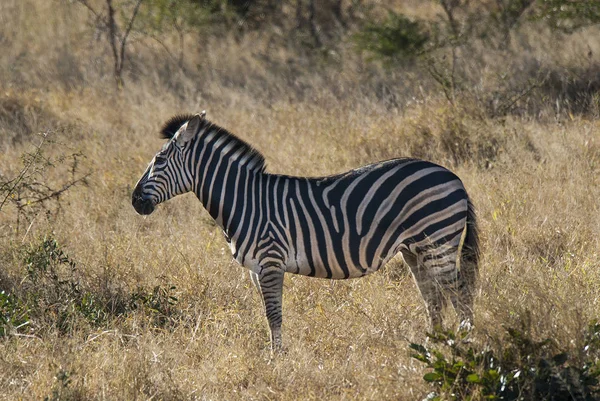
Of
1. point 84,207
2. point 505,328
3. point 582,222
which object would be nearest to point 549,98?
point 582,222

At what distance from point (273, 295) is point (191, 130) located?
1237 mm

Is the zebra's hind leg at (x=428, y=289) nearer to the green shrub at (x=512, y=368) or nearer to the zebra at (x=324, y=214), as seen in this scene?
the zebra at (x=324, y=214)

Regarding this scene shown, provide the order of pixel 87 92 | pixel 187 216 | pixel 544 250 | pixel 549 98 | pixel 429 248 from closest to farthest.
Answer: pixel 429 248, pixel 544 250, pixel 187 216, pixel 549 98, pixel 87 92

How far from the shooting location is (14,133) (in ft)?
35.2

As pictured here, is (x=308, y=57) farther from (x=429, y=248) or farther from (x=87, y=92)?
(x=429, y=248)

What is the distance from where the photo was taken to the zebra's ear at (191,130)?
19.1 feet

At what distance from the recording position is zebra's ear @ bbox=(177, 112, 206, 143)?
5828 mm

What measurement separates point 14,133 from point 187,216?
3.48m

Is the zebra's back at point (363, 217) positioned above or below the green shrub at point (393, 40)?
above

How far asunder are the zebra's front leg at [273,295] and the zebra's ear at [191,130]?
1.03m

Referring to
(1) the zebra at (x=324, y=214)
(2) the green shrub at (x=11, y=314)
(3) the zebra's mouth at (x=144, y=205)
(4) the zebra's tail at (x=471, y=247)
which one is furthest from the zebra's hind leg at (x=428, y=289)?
(2) the green shrub at (x=11, y=314)

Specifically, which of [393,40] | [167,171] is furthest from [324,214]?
[393,40]

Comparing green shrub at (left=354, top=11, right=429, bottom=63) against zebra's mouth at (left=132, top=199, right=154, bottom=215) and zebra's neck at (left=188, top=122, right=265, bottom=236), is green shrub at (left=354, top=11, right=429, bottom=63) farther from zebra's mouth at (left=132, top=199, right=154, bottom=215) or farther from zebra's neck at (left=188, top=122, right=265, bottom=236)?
zebra's mouth at (left=132, top=199, right=154, bottom=215)

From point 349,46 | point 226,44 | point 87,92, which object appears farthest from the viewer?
point 226,44
